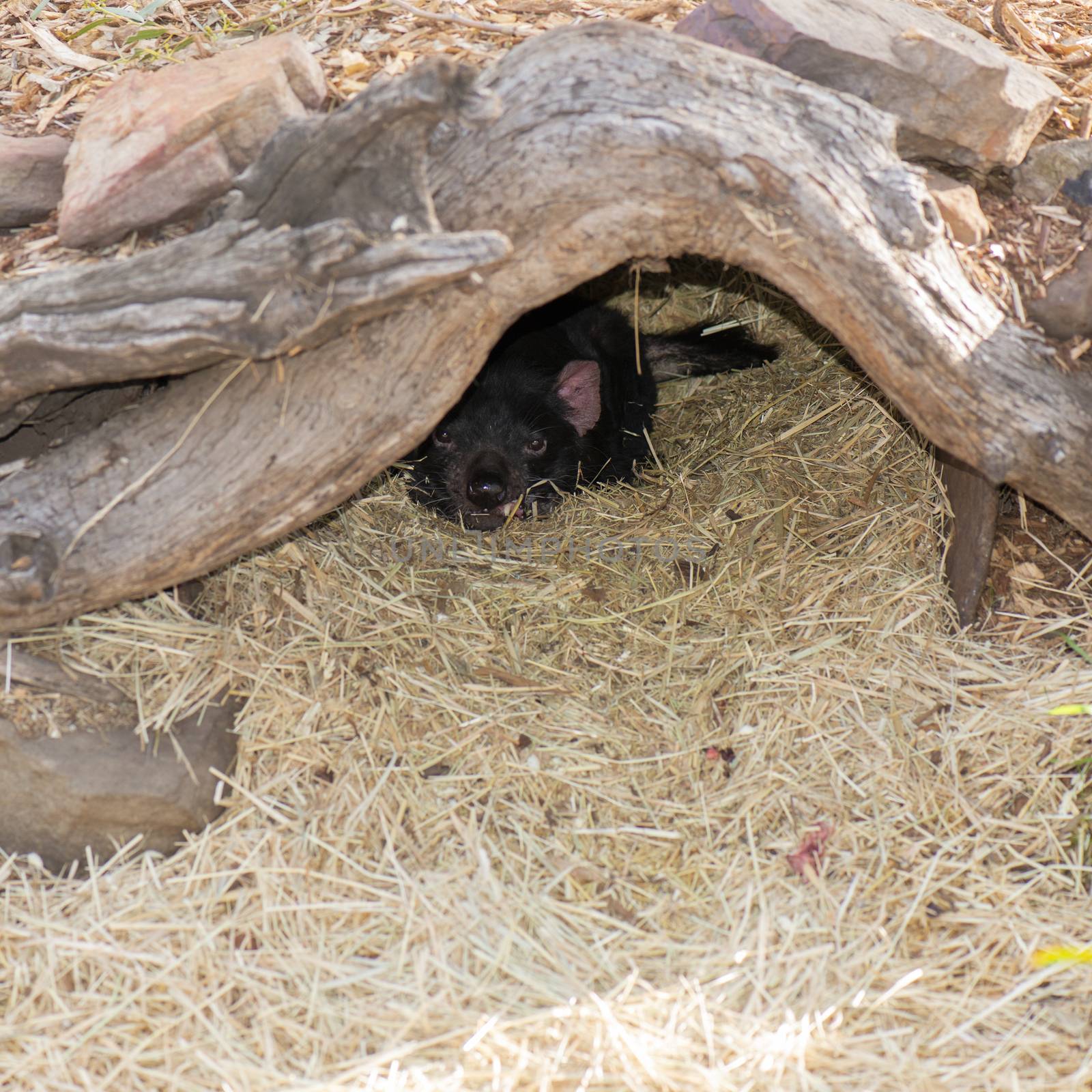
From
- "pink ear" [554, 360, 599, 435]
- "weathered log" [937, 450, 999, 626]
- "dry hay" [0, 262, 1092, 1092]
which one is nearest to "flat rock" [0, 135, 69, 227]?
"dry hay" [0, 262, 1092, 1092]

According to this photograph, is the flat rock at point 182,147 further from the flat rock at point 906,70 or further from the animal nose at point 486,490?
the animal nose at point 486,490

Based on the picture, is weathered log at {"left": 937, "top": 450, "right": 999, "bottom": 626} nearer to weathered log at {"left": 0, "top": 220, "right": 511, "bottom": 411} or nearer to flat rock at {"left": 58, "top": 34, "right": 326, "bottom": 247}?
weathered log at {"left": 0, "top": 220, "right": 511, "bottom": 411}

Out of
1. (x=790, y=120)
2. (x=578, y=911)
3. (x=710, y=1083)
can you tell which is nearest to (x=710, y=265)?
(x=790, y=120)

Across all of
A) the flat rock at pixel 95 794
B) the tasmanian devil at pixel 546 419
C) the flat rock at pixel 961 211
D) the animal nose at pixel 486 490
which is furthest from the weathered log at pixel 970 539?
the flat rock at pixel 95 794

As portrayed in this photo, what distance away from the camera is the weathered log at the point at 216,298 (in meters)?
2.45

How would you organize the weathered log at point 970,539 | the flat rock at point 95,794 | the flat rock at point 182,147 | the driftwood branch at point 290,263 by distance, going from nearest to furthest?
the driftwood branch at point 290,263
the flat rock at point 182,147
the flat rock at point 95,794
the weathered log at point 970,539

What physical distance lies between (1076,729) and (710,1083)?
1601mm

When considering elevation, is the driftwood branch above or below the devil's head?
above

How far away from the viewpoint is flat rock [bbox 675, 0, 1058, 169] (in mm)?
3141

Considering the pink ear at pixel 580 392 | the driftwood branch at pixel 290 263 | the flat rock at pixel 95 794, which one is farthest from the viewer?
the pink ear at pixel 580 392

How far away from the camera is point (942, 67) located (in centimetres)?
317

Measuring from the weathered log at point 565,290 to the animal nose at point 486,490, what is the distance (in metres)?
1.65

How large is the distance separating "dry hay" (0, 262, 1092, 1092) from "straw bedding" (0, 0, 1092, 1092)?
0.04 feet

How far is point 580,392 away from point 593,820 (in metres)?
2.27
